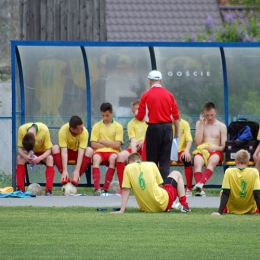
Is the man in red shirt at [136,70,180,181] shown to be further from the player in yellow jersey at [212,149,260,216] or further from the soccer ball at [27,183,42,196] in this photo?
the soccer ball at [27,183,42,196]

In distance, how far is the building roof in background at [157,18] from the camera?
2881cm

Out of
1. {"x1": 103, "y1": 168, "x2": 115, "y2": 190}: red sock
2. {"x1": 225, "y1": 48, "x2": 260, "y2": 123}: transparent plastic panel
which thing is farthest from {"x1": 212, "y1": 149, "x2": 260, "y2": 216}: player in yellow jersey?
{"x1": 225, "y1": 48, "x2": 260, "y2": 123}: transparent plastic panel

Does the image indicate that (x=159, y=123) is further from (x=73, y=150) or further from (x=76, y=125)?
(x=73, y=150)

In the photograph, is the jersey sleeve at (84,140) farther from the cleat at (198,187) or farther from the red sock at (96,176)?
the cleat at (198,187)

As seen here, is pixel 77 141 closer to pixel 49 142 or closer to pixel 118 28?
pixel 49 142

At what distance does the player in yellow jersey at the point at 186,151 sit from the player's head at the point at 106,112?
4.13 ft

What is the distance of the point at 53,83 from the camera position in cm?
1705

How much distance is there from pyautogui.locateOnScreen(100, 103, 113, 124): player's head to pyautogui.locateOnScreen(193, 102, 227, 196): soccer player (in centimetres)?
154

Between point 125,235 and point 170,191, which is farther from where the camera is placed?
point 170,191

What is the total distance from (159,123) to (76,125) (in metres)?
2.37

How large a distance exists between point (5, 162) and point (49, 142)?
508 centimetres

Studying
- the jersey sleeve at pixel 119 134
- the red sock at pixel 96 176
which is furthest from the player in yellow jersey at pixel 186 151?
the red sock at pixel 96 176

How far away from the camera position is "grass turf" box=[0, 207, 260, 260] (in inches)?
335

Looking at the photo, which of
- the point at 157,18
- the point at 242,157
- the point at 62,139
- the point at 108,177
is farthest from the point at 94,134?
the point at 157,18
